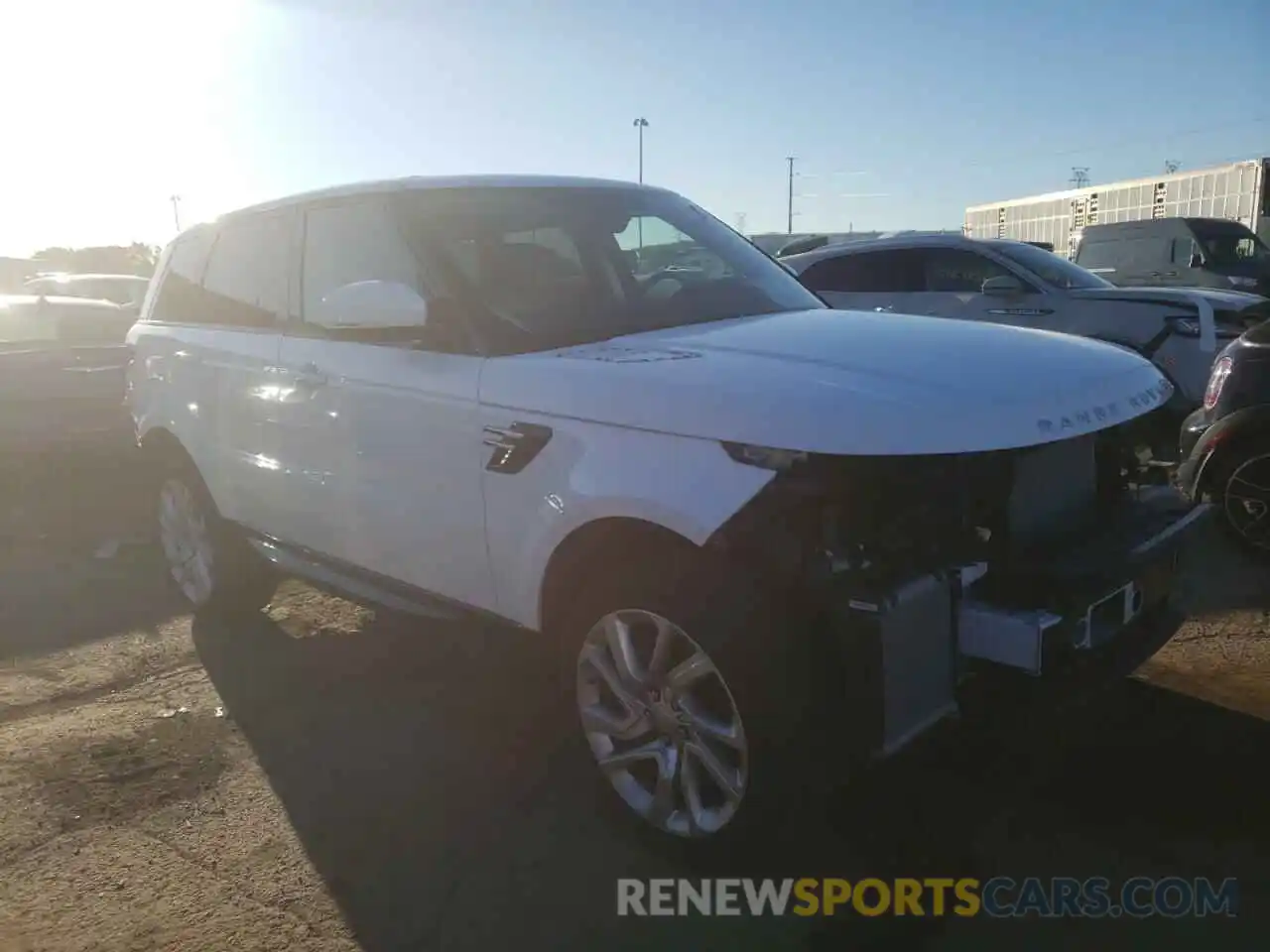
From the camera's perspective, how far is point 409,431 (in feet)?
11.1

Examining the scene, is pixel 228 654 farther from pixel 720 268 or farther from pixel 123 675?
pixel 720 268

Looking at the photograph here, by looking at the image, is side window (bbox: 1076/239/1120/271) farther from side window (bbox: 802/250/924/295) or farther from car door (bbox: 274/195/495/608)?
car door (bbox: 274/195/495/608)

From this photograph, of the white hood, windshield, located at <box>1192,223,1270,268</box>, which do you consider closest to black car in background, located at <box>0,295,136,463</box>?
the white hood

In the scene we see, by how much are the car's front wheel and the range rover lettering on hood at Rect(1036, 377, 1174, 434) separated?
84 centimetres

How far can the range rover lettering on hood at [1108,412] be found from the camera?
2605 millimetres

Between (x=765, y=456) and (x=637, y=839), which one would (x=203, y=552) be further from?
(x=765, y=456)

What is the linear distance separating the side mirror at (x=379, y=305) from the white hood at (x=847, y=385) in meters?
0.31

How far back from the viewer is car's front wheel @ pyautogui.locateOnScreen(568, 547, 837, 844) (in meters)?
2.44

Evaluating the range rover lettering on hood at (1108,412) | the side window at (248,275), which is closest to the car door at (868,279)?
the side window at (248,275)

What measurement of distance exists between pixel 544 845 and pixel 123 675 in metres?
2.54

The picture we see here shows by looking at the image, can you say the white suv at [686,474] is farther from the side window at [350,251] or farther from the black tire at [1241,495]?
the black tire at [1241,495]

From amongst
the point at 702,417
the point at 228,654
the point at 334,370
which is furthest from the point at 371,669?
the point at 702,417

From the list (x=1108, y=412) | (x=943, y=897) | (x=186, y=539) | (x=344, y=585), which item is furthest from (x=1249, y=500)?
(x=186, y=539)

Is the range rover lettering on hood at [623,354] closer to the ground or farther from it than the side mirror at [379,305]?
closer to the ground
